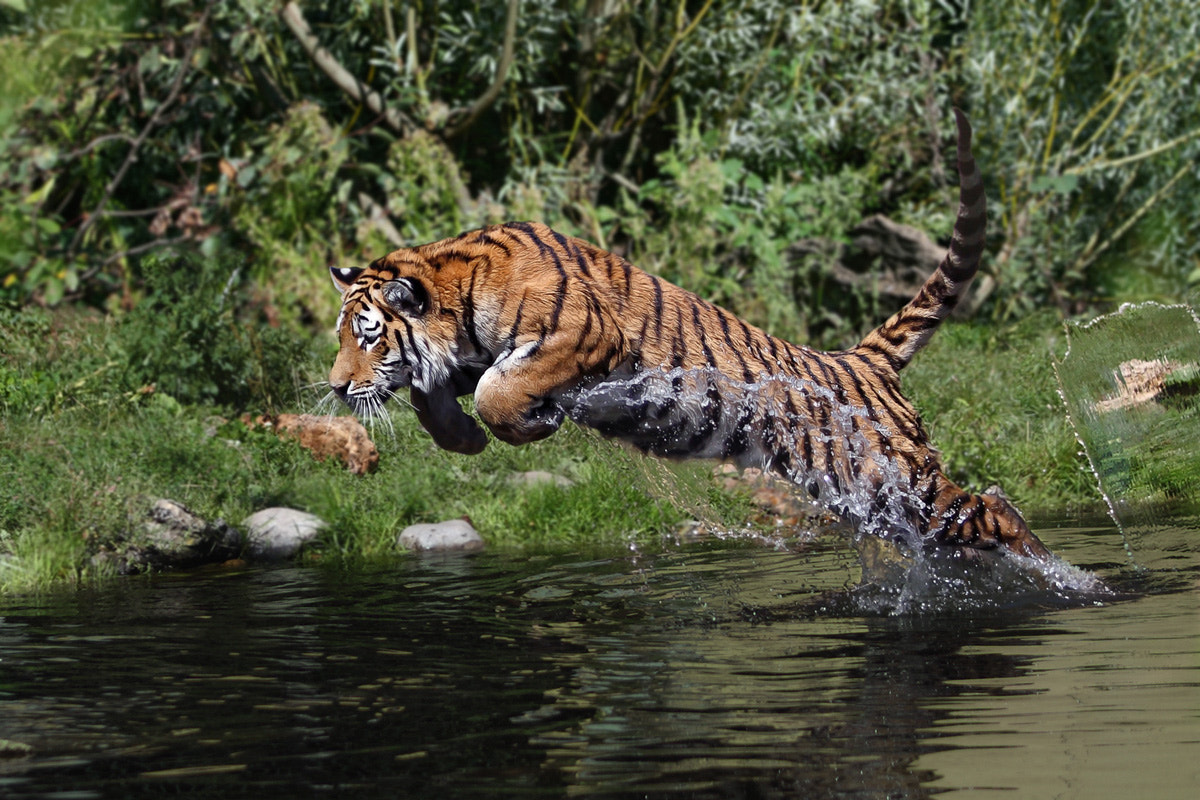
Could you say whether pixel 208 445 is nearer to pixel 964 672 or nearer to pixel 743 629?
pixel 743 629

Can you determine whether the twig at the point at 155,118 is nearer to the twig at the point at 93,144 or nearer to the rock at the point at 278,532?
the twig at the point at 93,144

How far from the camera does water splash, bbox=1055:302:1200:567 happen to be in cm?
520

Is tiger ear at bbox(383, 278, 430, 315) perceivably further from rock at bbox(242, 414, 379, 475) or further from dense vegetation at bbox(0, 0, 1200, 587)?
dense vegetation at bbox(0, 0, 1200, 587)

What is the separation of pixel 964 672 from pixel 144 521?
3.84 metres

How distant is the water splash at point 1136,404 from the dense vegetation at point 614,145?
2700 millimetres

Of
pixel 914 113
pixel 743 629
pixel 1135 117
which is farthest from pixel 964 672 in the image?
pixel 914 113

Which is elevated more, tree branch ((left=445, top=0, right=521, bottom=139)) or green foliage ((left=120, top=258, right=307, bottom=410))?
tree branch ((left=445, top=0, right=521, bottom=139))

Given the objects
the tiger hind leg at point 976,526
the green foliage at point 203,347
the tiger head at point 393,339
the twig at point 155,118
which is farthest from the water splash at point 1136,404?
the twig at point 155,118

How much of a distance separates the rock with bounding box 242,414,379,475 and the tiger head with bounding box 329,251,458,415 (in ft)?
7.62

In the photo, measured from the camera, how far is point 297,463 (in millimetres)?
7066

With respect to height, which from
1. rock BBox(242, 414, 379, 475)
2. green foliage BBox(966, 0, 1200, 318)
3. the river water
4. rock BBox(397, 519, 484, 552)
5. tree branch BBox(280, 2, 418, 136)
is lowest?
the river water

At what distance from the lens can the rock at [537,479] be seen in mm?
6938

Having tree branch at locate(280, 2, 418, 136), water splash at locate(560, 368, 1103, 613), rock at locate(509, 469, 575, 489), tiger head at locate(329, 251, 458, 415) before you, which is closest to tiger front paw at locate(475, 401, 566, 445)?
water splash at locate(560, 368, 1103, 613)

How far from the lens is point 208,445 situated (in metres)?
6.80
